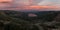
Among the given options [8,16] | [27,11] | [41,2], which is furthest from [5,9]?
[41,2]

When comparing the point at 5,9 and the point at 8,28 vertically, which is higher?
the point at 5,9

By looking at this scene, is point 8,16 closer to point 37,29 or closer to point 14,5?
point 14,5

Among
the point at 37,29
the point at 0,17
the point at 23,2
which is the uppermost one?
the point at 23,2
